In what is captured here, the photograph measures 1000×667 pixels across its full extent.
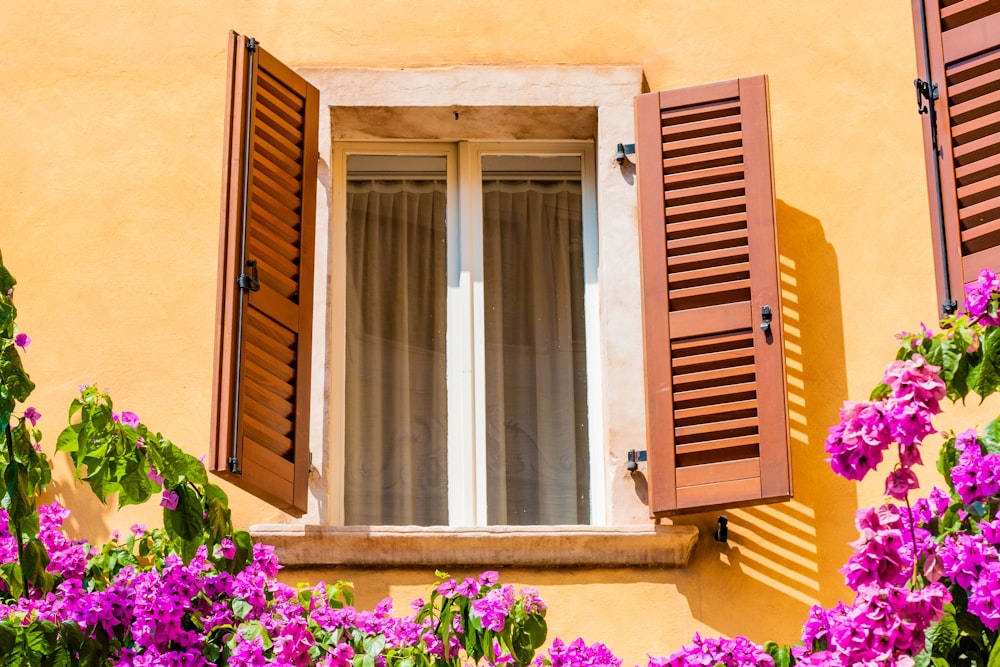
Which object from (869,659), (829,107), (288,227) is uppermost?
(829,107)

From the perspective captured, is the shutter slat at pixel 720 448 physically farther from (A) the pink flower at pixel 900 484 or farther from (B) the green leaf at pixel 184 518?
(B) the green leaf at pixel 184 518

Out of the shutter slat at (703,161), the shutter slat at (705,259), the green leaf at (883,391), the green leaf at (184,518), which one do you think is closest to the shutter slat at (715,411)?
the shutter slat at (705,259)

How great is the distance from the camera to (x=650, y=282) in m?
7.00

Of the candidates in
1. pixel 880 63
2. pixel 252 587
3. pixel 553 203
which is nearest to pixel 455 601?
pixel 252 587

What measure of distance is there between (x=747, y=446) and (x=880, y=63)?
1641 millimetres

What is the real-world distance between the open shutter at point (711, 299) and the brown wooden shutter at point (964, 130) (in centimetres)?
53

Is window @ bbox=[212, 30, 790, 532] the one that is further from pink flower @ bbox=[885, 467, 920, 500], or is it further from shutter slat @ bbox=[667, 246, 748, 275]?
pink flower @ bbox=[885, 467, 920, 500]

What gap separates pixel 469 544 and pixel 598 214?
131 cm

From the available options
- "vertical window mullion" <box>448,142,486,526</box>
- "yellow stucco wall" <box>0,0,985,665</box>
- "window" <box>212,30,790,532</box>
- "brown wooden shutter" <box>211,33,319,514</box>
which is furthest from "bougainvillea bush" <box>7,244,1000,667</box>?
"vertical window mullion" <box>448,142,486,526</box>

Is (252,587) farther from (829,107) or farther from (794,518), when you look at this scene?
(829,107)

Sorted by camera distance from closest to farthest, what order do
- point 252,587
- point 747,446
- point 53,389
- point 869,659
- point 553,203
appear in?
point 869,659, point 252,587, point 747,446, point 53,389, point 553,203

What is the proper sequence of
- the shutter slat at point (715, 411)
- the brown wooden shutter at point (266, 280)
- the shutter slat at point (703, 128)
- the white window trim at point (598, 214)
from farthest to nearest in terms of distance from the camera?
the shutter slat at point (703, 128) < the white window trim at point (598, 214) < the shutter slat at point (715, 411) < the brown wooden shutter at point (266, 280)

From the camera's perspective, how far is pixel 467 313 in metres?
7.53

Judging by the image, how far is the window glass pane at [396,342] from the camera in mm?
7371
